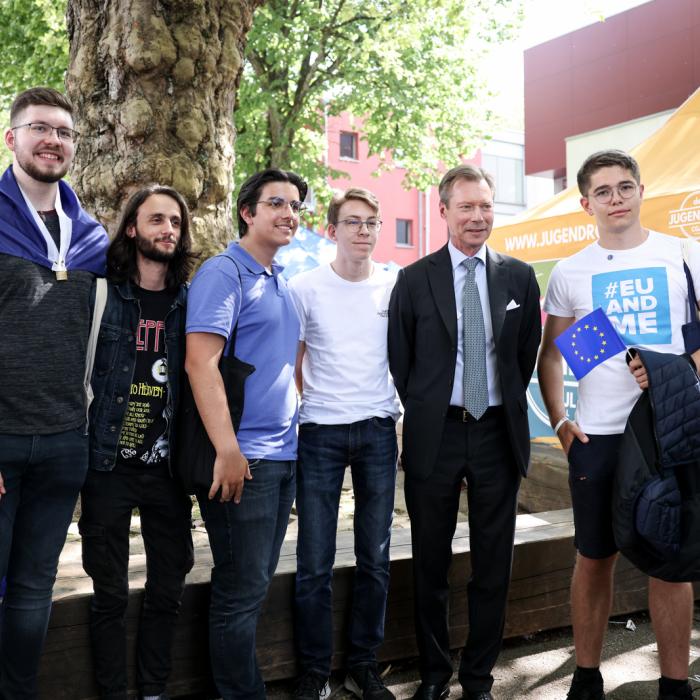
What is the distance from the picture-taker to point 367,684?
311 cm

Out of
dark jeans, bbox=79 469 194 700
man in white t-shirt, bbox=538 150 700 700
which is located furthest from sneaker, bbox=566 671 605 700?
dark jeans, bbox=79 469 194 700

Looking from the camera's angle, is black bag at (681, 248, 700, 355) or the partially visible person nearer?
the partially visible person

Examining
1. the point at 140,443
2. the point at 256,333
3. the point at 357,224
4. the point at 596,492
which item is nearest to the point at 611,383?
the point at 596,492

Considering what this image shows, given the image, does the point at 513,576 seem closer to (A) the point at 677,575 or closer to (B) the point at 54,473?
(A) the point at 677,575

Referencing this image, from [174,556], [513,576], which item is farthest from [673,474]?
[174,556]

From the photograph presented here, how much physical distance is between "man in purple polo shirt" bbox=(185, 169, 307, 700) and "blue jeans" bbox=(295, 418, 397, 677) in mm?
244

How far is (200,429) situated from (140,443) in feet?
0.71

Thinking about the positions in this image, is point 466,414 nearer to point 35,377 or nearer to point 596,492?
point 596,492

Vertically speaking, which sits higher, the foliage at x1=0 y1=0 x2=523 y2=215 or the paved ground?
the foliage at x1=0 y1=0 x2=523 y2=215

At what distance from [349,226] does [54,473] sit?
1.47m

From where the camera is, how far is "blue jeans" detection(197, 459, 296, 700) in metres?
2.66

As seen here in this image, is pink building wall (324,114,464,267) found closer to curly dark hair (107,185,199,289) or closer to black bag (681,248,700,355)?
black bag (681,248,700,355)

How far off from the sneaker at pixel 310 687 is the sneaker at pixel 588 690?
3.32ft

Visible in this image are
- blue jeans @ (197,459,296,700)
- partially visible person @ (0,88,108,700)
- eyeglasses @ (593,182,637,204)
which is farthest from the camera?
eyeglasses @ (593,182,637,204)
